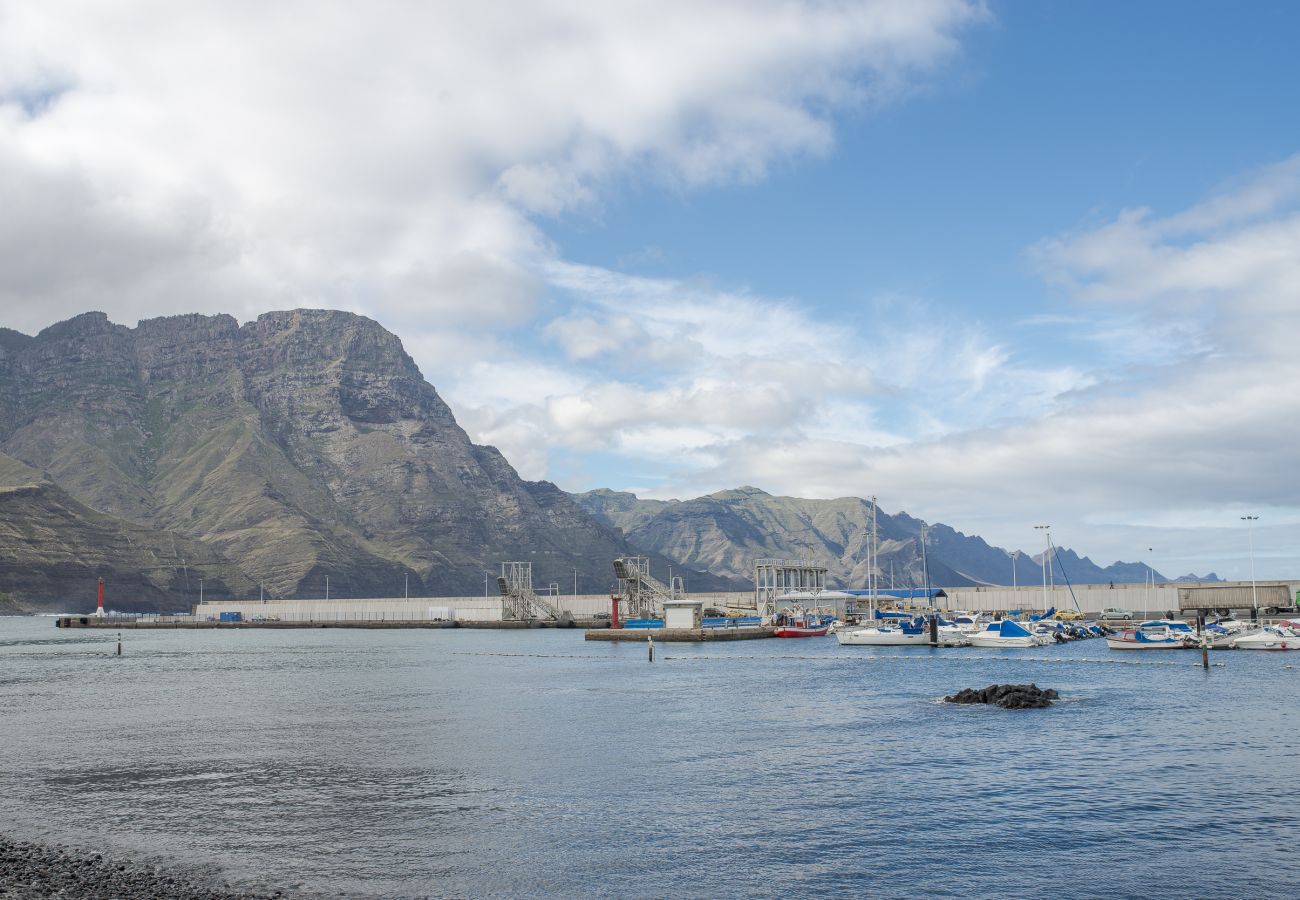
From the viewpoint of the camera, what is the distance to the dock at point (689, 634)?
160 m

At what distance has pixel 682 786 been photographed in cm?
4241

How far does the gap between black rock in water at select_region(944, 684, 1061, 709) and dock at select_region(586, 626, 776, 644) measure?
84.2 meters

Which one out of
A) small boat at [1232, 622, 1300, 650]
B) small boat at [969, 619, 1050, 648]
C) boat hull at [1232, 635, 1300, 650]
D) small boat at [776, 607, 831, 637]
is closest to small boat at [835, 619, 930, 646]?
small boat at [969, 619, 1050, 648]

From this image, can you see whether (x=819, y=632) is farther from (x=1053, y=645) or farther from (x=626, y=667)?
(x=626, y=667)

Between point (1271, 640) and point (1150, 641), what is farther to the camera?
point (1150, 641)

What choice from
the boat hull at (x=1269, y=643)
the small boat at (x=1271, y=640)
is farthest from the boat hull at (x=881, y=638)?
the boat hull at (x=1269, y=643)

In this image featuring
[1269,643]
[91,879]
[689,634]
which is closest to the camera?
[91,879]

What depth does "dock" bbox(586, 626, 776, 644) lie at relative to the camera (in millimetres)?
159500

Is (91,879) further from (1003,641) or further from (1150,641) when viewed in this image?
(1003,641)

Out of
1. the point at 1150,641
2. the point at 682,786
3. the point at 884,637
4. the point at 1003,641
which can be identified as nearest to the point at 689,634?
the point at 884,637

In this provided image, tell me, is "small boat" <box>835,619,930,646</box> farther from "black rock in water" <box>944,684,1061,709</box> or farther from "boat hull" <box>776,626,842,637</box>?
"black rock in water" <box>944,684,1061,709</box>

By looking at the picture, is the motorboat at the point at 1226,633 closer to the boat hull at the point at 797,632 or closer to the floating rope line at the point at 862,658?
the floating rope line at the point at 862,658

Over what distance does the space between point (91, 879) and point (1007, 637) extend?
417 feet

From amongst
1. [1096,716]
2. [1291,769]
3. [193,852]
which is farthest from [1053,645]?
[193,852]
